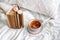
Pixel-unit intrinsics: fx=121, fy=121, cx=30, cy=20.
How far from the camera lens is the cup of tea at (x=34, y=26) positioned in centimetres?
84

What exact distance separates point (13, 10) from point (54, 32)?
32 centimetres

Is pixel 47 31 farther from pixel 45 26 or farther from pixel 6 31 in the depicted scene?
pixel 6 31

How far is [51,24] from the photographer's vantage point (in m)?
0.90

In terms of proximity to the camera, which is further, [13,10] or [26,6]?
[26,6]

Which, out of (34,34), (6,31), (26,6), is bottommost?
(6,31)

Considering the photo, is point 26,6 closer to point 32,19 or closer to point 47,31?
point 32,19

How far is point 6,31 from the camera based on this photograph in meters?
0.88

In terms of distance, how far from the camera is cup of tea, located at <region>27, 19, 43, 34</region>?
84 centimetres

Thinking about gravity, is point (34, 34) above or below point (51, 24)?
below

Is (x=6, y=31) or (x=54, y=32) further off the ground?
(x=54, y=32)

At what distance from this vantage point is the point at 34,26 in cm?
87

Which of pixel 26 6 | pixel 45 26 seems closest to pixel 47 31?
pixel 45 26

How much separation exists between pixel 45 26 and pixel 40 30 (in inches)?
2.4

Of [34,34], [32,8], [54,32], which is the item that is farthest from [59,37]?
[32,8]
